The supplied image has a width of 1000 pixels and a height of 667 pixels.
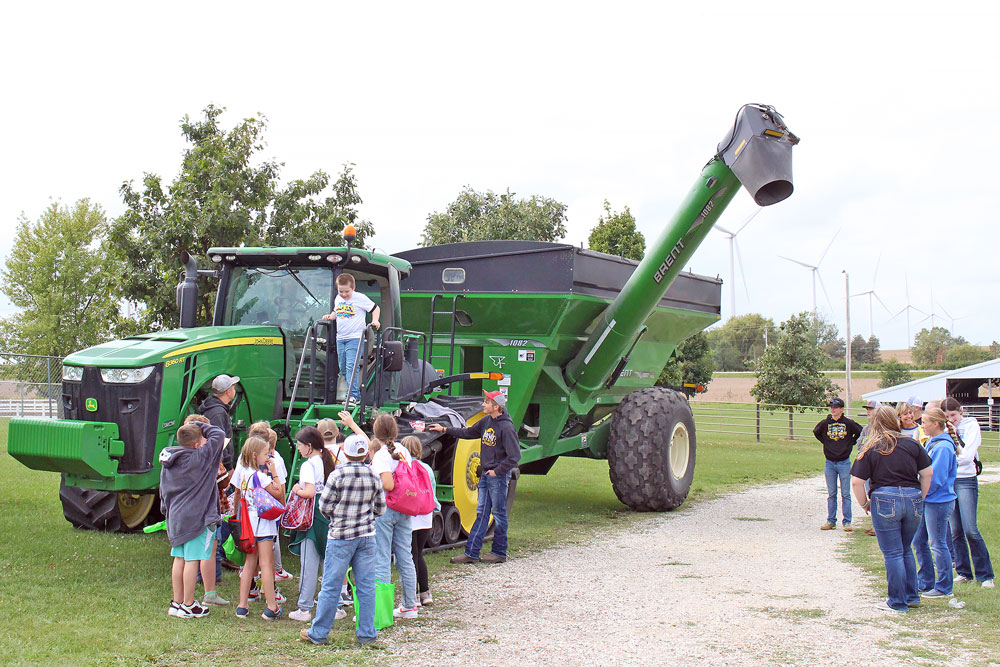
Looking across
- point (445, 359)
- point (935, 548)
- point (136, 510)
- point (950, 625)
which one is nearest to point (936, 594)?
point (935, 548)

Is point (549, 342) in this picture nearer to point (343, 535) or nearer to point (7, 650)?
point (343, 535)

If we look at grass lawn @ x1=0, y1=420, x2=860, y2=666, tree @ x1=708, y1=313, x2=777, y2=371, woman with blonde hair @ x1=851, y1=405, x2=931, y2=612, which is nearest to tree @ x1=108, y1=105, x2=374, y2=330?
grass lawn @ x1=0, y1=420, x2=860, y2=666

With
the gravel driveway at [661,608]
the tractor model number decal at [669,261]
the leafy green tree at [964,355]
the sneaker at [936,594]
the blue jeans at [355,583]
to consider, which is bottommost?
the gravel driveway at [661,608]

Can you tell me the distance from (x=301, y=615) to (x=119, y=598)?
4.68 ft

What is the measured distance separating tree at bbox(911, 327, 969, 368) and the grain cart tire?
84.2m

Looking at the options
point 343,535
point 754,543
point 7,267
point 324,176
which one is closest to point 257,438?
point 343,535

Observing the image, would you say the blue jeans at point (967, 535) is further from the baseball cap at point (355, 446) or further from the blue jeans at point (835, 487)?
the baseball cap at point (355, 446)

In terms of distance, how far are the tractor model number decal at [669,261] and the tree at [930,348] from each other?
282 ft

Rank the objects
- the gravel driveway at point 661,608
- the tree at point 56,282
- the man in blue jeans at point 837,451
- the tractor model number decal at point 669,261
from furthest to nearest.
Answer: the tree at point 56,282, the man in blue jeans at point 837,451, the tractor model number decal at point 669,261, the gravel driveway at point 661,608

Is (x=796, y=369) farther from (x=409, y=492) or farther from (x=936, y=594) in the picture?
(x=409, y=492)

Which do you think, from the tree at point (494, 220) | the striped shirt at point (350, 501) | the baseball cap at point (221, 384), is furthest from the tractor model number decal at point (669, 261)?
the tree at point (494, 220)

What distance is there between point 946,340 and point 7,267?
301ft

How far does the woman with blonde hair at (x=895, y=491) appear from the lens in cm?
681

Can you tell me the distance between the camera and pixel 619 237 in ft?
84.2
